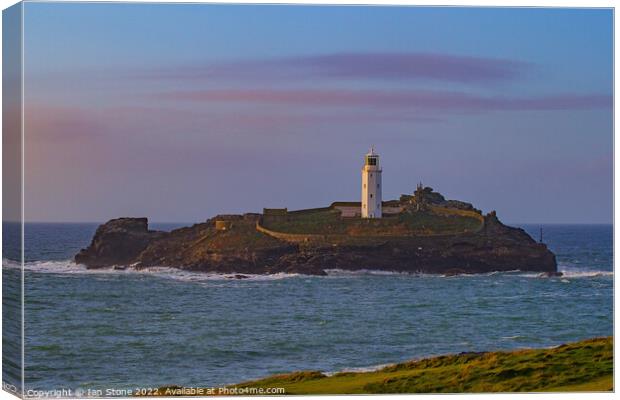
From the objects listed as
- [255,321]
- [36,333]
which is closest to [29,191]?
[36,333]

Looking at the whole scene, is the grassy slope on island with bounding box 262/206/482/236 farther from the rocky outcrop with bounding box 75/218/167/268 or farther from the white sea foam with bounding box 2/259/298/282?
the rocky outcrop with bounding box 75/218/167/268

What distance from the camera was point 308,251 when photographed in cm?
4894

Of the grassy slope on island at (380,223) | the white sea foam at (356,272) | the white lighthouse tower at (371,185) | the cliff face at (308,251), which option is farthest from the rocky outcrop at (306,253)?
the white lighthouse tower at (371,185)

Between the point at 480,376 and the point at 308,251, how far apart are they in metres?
14.4

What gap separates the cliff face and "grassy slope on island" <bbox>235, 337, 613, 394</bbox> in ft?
29.1

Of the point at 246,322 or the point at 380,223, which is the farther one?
the point at 380,223

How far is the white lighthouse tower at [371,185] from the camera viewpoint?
41.0 m

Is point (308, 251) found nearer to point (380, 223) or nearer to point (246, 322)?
point (380, 223)

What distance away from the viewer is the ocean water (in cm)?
3609

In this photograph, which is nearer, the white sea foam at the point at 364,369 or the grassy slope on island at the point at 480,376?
the grassy slope on island at the point at 480,376

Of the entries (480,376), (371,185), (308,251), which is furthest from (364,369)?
(308,251)

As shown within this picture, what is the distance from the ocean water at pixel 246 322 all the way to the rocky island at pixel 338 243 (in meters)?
1.64

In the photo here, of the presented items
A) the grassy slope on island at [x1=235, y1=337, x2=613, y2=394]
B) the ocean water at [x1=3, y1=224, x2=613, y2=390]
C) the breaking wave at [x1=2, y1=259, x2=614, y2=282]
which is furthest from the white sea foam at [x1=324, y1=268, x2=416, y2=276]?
the grassy slope on island at [x1=235, y1=337, x2=613, y2=394]

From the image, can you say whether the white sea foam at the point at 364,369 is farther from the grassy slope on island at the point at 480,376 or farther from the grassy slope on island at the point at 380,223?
the grassy slope on island at the point at 380,223
